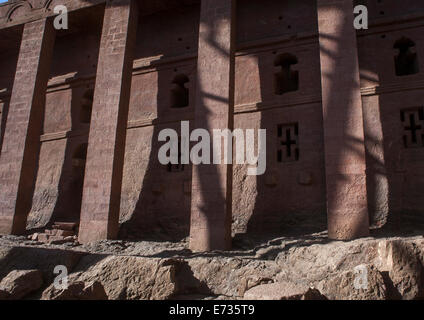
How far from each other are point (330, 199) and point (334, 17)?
12.0ft

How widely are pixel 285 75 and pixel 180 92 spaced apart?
2696 millimetres

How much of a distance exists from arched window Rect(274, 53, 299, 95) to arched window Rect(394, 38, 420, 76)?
7.11 ft

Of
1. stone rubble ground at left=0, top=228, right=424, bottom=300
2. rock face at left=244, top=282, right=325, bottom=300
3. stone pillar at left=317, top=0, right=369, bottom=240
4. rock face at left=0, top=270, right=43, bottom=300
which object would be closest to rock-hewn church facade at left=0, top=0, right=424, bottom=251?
stone pillar at left=317, top=0, right=369, bottom=240

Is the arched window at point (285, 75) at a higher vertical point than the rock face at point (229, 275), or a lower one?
higher

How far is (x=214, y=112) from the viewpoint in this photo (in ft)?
27.4

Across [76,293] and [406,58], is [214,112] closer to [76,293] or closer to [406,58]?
[406,58]

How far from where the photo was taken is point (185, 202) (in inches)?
364

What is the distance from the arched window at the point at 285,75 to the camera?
955 cm

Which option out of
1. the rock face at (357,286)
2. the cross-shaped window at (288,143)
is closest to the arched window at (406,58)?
the cross-shaped window at (288,143)

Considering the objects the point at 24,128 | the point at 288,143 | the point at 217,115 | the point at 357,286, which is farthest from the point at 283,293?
the point at 24,128

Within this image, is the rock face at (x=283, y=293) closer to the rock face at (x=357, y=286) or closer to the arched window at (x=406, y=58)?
the rock face at (x=357, y=286)

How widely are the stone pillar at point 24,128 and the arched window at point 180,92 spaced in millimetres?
3492

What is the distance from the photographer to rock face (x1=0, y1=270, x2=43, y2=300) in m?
4.57

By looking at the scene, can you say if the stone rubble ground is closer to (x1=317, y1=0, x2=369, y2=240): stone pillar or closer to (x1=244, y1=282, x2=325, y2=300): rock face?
(x1=244, y1=282, x2=325, y2=300): rock face
